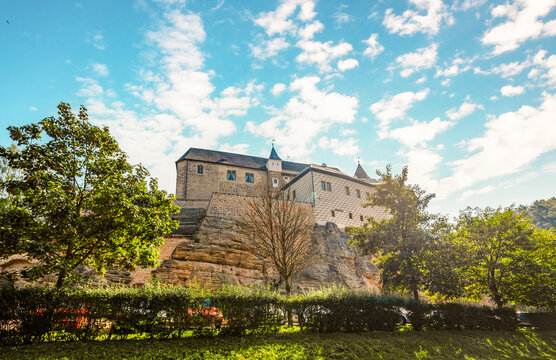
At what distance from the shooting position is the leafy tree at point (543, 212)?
69750 mm

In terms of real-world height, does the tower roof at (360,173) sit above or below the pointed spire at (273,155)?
below

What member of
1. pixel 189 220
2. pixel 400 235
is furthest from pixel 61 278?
pixel 189 220

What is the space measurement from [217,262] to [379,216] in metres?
25.0

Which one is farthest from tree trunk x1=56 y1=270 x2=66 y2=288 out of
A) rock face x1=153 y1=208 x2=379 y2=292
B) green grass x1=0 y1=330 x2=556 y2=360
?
rock face x1=153 y1=208 x2=379 y2=292

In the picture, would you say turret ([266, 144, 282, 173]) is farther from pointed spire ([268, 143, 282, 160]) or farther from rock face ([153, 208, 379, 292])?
rock face ([153, 208, 379, 292])

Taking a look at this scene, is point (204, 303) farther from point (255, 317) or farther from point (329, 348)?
point (329, 348)

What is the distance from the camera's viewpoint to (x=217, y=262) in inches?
991

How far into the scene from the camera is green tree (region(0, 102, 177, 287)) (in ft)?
31.6

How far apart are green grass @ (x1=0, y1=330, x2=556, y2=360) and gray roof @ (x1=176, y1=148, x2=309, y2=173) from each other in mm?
35794

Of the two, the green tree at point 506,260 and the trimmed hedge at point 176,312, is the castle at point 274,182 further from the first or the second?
the trimmed hedge at point 176,312

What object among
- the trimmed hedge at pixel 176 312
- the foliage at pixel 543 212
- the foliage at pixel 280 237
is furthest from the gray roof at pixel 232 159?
the foliage at pixel 543 212

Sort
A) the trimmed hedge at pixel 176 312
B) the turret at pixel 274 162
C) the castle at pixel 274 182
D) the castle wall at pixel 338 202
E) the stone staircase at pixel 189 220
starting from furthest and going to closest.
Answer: the turret at pixel 274 162
the castle at pixel 274 182
the castle wall at pixel 338 202
the stone staircase at pixel 189 220
the trimmed hedge at pixel 176 312

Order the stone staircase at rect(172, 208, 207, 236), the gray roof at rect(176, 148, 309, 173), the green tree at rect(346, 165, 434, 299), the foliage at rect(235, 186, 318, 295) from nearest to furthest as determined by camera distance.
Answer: the green tree at rect(346, 165, 434, 299) → the foliage at rect(235, 186, 318, 295) → the stone staircase at rect(172, 208, 207, 236) → the gray roof at rect(176, 148, 309, 173)

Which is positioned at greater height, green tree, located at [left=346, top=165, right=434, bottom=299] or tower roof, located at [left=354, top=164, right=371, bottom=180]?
tower roof, located at [left=354, top=164, right=371, bottom=180]
